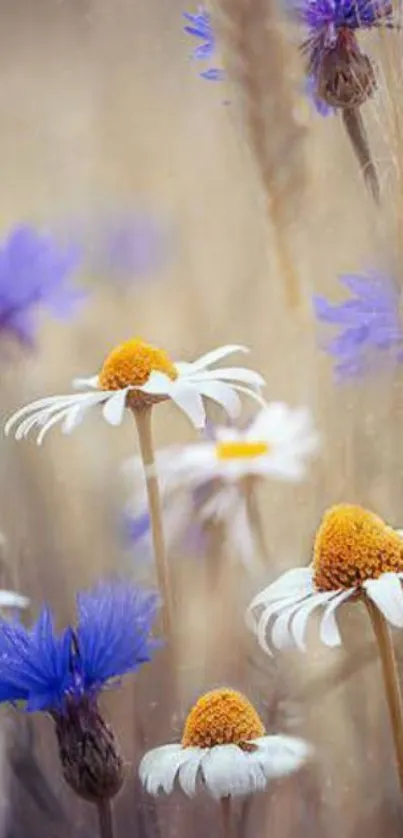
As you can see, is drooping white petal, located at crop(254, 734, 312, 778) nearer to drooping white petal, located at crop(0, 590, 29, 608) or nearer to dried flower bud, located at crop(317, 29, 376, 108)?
drooping white petal, located at crop(0, 590, 29, 608)

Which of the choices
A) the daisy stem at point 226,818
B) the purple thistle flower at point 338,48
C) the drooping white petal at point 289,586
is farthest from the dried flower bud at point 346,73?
the daisy stem at point 226,818

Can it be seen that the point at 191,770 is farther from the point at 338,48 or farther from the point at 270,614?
the point at 338,48

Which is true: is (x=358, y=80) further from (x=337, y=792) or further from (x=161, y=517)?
(x=337, y=792)

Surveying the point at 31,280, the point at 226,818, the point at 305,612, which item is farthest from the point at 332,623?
the point at 31,280

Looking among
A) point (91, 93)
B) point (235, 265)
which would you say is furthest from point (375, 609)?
point (91, 93)

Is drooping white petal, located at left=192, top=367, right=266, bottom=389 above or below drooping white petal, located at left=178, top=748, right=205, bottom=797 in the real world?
above

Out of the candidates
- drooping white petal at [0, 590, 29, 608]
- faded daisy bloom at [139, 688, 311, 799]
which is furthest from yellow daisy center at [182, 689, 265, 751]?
drooping white petal at [0, 590, 29, 608]
